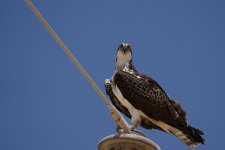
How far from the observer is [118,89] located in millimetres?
9352

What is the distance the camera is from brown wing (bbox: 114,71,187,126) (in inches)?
359

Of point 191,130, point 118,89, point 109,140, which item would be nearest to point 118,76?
A: point 118,89

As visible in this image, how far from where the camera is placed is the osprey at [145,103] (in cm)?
902

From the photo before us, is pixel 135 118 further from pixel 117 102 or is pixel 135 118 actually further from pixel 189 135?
pixel 189 135

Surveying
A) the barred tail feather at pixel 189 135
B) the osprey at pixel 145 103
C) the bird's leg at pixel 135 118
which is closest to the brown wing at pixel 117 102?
the osprey at pixel 145 103

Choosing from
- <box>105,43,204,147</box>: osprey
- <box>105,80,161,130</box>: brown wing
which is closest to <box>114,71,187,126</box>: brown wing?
<box>105,43,204,147</box>: osprey

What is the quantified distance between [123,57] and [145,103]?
3.71 feet

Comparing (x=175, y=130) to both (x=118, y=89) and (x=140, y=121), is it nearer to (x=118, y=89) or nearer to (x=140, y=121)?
(x=140, y=121)

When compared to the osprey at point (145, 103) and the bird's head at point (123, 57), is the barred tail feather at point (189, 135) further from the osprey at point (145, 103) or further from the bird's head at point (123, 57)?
the bird's head at point (123, 57)

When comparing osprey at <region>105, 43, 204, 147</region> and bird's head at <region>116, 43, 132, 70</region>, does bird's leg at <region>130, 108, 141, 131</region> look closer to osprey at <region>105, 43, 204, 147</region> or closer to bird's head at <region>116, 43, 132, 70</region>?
osprey at <region>105, 43, 204, 147</region>

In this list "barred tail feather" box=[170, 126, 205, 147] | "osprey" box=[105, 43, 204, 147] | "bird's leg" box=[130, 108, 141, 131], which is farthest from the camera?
"osprey" box=[105, 43, 204, 147]

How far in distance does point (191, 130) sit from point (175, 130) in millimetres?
315

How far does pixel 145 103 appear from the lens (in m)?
9.15

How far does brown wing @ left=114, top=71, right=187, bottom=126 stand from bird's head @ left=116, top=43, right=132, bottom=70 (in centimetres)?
30
